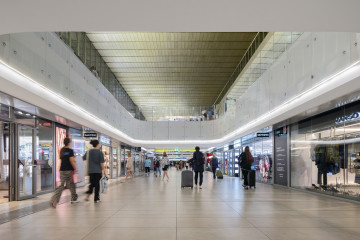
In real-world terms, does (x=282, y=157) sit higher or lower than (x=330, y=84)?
lower

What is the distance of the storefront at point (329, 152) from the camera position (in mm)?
9750

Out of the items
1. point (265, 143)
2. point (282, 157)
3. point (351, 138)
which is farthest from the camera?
point (265, 143)

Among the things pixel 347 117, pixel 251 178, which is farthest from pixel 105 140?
pixel 347 117

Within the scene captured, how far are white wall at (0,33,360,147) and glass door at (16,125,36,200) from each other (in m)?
1.07

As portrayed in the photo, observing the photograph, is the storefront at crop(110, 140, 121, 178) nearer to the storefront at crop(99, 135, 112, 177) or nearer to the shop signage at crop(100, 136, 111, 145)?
the storefront at crop(99, 135, 112, 177)

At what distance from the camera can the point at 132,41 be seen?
63.0 ft

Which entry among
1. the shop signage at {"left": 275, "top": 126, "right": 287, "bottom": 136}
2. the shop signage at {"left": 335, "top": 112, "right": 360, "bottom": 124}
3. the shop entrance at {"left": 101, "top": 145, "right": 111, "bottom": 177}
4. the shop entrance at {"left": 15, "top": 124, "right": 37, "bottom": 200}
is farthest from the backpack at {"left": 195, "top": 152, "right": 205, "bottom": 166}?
the shop entrance at {"left": 101, "top": 145, "right": 111, "bottom": 177}

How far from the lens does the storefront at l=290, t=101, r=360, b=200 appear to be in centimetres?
975

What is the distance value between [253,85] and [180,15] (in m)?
13.3

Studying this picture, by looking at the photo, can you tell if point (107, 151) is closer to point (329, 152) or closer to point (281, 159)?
point (281, 159)

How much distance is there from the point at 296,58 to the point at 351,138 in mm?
2919

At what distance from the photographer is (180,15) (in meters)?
4.44

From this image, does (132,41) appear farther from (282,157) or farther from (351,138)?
(351,138)

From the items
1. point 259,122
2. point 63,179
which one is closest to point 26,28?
point 63,179
